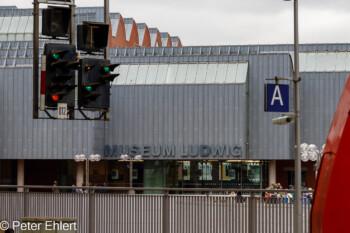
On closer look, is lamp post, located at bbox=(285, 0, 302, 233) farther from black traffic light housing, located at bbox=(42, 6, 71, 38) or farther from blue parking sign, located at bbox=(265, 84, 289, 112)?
black traffic light housing, located at bbox=(42, 6, 71, 38)

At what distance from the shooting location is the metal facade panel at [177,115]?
71438 mm

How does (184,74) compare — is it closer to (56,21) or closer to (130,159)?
(130,159)

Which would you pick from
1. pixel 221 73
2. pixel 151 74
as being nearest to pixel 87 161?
pixel 151 74

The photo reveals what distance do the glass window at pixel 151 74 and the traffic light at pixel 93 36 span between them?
58322 millimetres

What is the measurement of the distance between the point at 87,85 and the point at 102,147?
5934 centimetres

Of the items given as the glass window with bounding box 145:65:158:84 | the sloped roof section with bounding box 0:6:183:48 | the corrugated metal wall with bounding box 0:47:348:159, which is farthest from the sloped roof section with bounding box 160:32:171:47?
the corrugated metal wall with bounding box 0:47:348:159

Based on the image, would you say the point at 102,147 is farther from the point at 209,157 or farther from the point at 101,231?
the point at 101,231

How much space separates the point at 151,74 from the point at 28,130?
38.8ft

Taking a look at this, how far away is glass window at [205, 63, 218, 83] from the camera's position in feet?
236

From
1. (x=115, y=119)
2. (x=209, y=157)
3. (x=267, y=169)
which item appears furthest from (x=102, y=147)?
(x=267, y=169)

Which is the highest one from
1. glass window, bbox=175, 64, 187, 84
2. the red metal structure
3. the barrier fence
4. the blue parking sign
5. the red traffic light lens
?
glass window, bbox=175, 64, 187, 84

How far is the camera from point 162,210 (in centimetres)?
1945

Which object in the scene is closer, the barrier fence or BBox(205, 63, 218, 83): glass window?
the barrier fence

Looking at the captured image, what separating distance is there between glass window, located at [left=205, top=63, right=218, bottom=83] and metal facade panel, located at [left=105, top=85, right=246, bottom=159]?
0.68 meters
